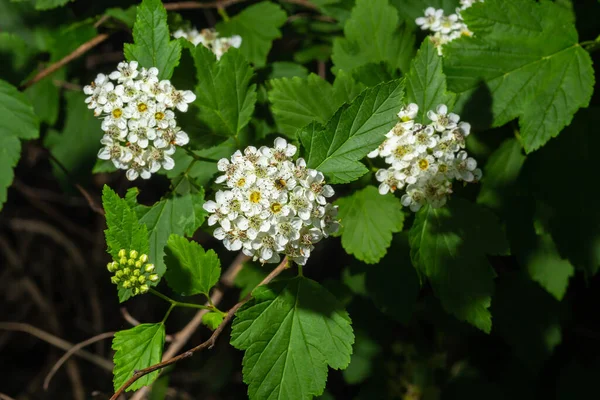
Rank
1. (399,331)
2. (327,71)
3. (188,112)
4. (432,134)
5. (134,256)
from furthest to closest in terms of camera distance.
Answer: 1. (399,331)
2. (327,71)
3. (188,112)
4. (432,134)
5. (134,256)

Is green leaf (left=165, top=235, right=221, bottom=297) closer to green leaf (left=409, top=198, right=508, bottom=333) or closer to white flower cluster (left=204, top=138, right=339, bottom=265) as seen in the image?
white flower cluster (left=204, top=138, right=339, bottom=265)

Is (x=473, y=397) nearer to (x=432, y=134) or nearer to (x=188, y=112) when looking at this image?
(x=432, y=134)

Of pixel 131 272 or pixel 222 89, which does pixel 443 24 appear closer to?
pixel 222 89

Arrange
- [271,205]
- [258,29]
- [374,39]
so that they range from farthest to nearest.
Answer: [258,29], [374,39], [271,205]

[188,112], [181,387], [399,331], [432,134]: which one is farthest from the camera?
[181,387]

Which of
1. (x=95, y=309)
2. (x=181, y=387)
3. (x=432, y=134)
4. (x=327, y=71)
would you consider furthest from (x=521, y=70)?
(x=95, y=309)

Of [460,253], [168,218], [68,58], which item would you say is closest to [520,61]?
[460,253]

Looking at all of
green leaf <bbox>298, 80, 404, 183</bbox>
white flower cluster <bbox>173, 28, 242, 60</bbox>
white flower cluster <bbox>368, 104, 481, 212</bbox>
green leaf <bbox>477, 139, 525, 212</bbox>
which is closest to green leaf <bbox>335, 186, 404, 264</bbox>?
white flower cluster <bbox>368, 104, 481, 212</bbox>
